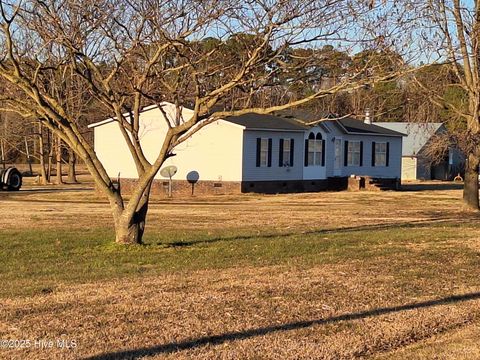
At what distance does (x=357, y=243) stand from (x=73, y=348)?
32.8ft

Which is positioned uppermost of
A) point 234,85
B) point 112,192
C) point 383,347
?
point 234,85

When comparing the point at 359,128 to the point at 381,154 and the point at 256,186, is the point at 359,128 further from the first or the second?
the point at 256,186

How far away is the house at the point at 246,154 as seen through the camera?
40281 mm

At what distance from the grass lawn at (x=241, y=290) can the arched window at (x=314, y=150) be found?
2331 cm

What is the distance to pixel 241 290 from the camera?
10.4m

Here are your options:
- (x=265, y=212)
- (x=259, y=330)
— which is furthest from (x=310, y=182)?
(x=259, y=330)

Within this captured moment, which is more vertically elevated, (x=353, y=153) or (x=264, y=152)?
(x=353, y=153)

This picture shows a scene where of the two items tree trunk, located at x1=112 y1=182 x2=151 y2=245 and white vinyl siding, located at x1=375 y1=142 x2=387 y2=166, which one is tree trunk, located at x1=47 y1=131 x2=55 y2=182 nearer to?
white vinyl siding, located at x1=375 y1=142 x2=387 y2=166

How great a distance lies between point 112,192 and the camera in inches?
591

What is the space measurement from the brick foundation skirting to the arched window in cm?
105

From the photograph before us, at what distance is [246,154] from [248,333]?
3246cm

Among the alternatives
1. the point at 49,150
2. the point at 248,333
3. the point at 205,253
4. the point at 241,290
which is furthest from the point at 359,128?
the point at 248,333

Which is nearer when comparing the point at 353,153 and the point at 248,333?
the point at 248,333

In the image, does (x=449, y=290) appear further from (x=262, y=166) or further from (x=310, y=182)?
(x=310, y=182)
